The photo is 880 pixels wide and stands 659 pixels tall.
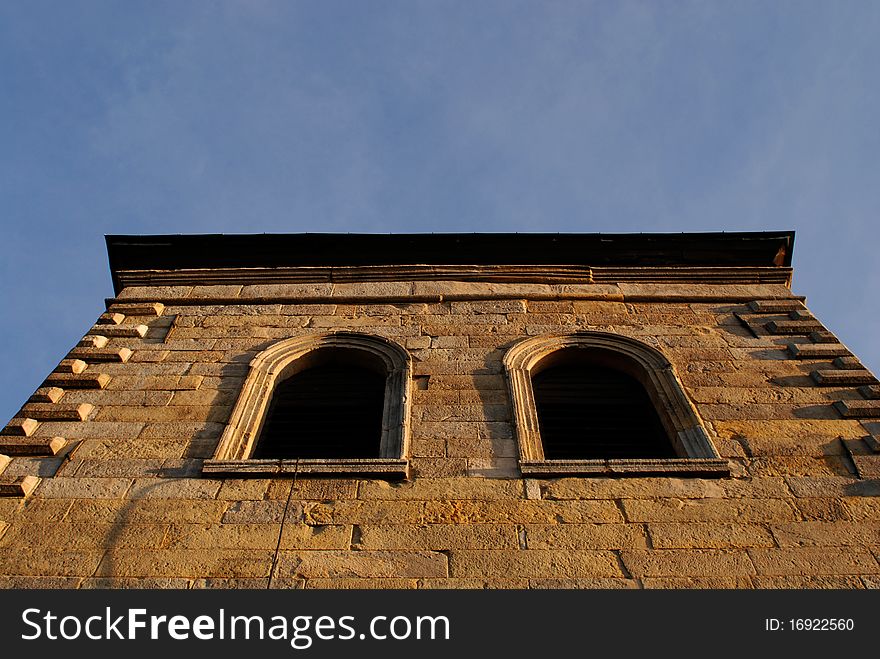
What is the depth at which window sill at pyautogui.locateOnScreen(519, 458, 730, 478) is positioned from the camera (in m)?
6.09

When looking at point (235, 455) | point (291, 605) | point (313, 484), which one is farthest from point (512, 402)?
point (291, 605)

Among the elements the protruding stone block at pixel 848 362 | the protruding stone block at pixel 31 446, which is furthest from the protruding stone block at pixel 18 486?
the protruding stone block at pixel 848 362

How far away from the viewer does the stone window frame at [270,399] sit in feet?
20.2

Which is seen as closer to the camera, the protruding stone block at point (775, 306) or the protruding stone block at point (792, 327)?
the protruding stone block at point (792, 327)

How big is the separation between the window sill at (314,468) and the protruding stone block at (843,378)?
411 cm

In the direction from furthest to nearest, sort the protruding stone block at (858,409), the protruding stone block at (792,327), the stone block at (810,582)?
the protruding stone block at (792,327) → the protruding stone block at (858,409) → the stone block at (810,582)

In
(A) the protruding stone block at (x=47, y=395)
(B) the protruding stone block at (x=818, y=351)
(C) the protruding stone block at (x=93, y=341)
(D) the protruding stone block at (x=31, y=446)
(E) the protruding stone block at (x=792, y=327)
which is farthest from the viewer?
(E) the protruding stone block at (x=792, y=327)

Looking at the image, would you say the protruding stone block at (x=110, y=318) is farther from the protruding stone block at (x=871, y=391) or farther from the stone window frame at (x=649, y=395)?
the protruding stone block at (x=871, y=391)

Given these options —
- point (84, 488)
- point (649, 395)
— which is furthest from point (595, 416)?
point (84, 488)

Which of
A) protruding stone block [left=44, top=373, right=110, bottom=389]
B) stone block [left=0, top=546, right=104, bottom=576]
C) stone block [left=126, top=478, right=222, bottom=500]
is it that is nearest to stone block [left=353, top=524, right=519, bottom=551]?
stone block [left=126, top=478, right=222, bottom=500]

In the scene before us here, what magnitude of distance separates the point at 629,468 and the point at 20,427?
16.7 feet

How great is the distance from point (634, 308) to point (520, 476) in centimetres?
370

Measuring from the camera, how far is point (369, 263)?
425 inches

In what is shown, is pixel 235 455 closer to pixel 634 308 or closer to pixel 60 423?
pixel 60 423
